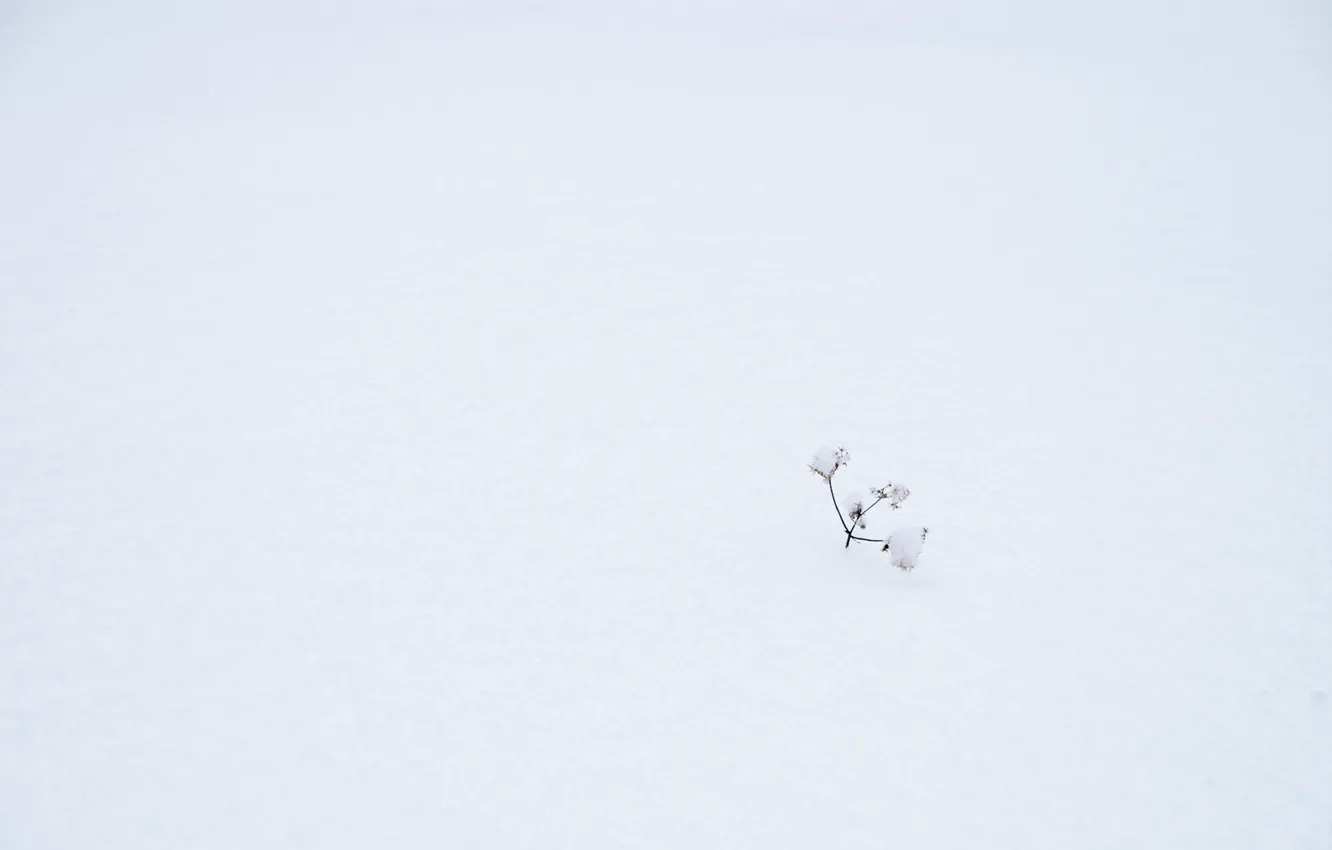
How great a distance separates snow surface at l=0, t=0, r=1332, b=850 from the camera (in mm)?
4730

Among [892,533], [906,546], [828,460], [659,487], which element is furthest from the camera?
[659,487]

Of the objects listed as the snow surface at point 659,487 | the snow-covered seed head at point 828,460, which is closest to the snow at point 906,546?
the snow surface at point 659,487

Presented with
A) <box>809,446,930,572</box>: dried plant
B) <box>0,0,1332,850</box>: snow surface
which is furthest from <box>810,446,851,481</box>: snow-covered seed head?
<box>0,0,1332,850</box>: snow surface

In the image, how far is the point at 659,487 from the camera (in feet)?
23.4

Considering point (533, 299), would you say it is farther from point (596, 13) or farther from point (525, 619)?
point (596, 13)

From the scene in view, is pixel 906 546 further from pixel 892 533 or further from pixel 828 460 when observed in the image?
pixel 828 460

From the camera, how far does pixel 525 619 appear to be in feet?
18.9

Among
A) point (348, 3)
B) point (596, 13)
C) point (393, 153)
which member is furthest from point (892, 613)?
point (348, 3)

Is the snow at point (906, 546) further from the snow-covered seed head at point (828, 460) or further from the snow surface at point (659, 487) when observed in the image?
the snow-covered seed head at point (828, 460)

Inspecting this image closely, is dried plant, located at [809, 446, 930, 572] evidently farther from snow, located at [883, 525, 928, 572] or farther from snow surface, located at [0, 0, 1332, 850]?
snow surface, located at [0, 0, 1332, 850]

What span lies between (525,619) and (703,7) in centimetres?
2419

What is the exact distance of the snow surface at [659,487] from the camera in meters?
4.73

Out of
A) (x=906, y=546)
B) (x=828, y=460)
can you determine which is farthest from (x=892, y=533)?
(x=828, y=460)

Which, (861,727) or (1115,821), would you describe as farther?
(861,727)
